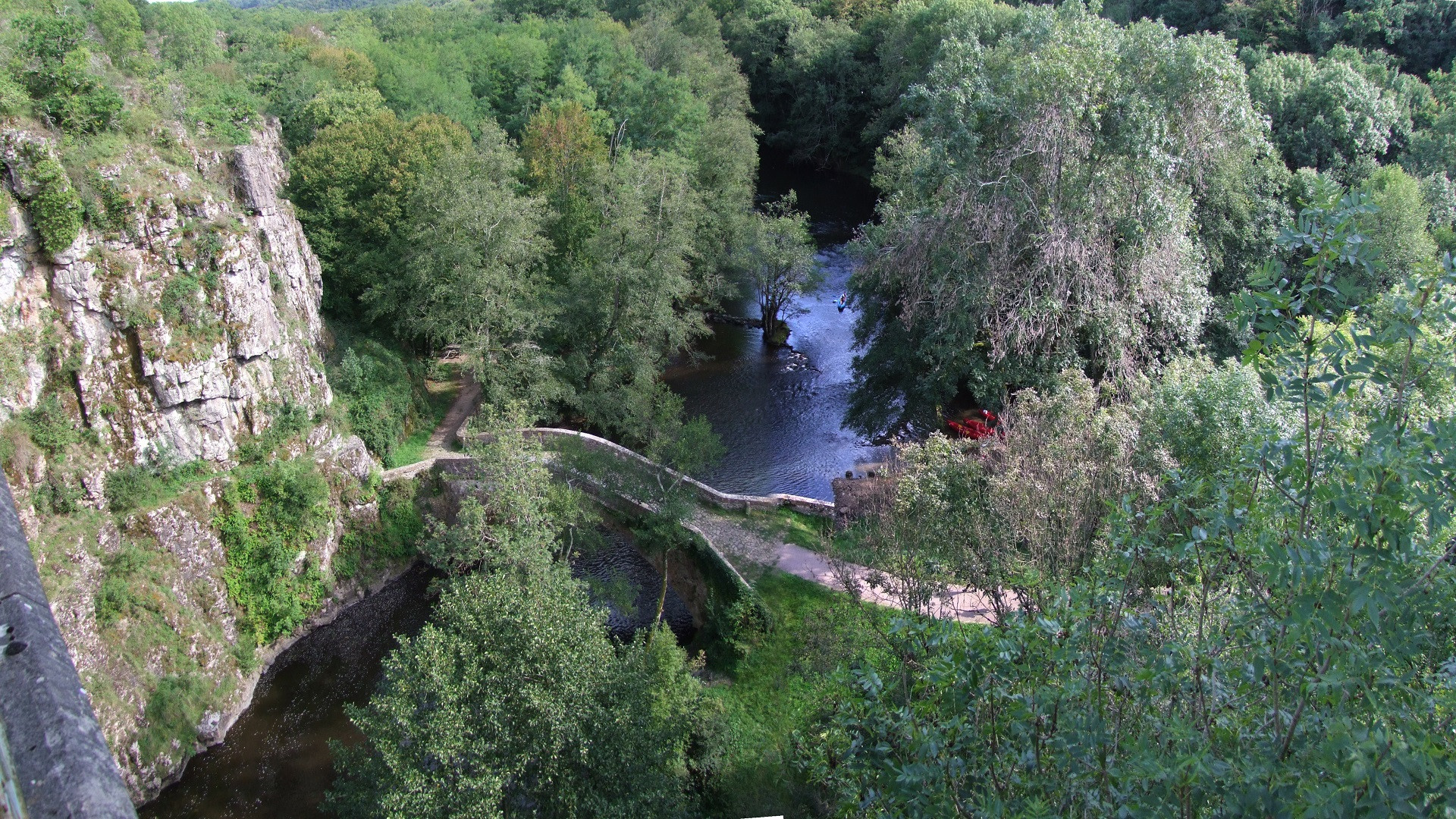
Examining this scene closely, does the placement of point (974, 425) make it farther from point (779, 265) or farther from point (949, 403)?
point (779, 265)

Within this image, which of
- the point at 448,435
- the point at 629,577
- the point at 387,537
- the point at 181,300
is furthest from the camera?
the point at 448,435

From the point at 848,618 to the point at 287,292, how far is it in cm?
1953

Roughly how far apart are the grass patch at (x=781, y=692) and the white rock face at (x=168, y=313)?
1497 centimetres

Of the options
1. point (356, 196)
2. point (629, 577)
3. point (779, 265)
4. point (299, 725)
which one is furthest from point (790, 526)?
point (356, 196)

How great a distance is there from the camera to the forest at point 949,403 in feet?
17.6

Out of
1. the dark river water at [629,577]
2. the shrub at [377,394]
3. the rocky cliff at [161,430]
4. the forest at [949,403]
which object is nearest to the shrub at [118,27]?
the forest at [949,403]

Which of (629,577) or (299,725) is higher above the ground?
(629,577)

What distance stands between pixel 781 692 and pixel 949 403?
1236 centimetres

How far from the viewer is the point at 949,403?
28172 millimetres

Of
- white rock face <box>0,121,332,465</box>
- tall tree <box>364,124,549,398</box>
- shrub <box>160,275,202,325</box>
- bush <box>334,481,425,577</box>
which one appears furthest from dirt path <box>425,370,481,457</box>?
shrub <box>160,275,202,325</box>

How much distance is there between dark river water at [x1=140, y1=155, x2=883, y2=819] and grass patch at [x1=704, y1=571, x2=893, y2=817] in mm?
3509

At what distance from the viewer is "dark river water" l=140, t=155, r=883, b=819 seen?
1889 centimetres

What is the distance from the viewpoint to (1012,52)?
78.6 ft

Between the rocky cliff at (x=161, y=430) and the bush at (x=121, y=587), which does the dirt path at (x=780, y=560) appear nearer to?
the rocky cliff at (x=161, y=430)
